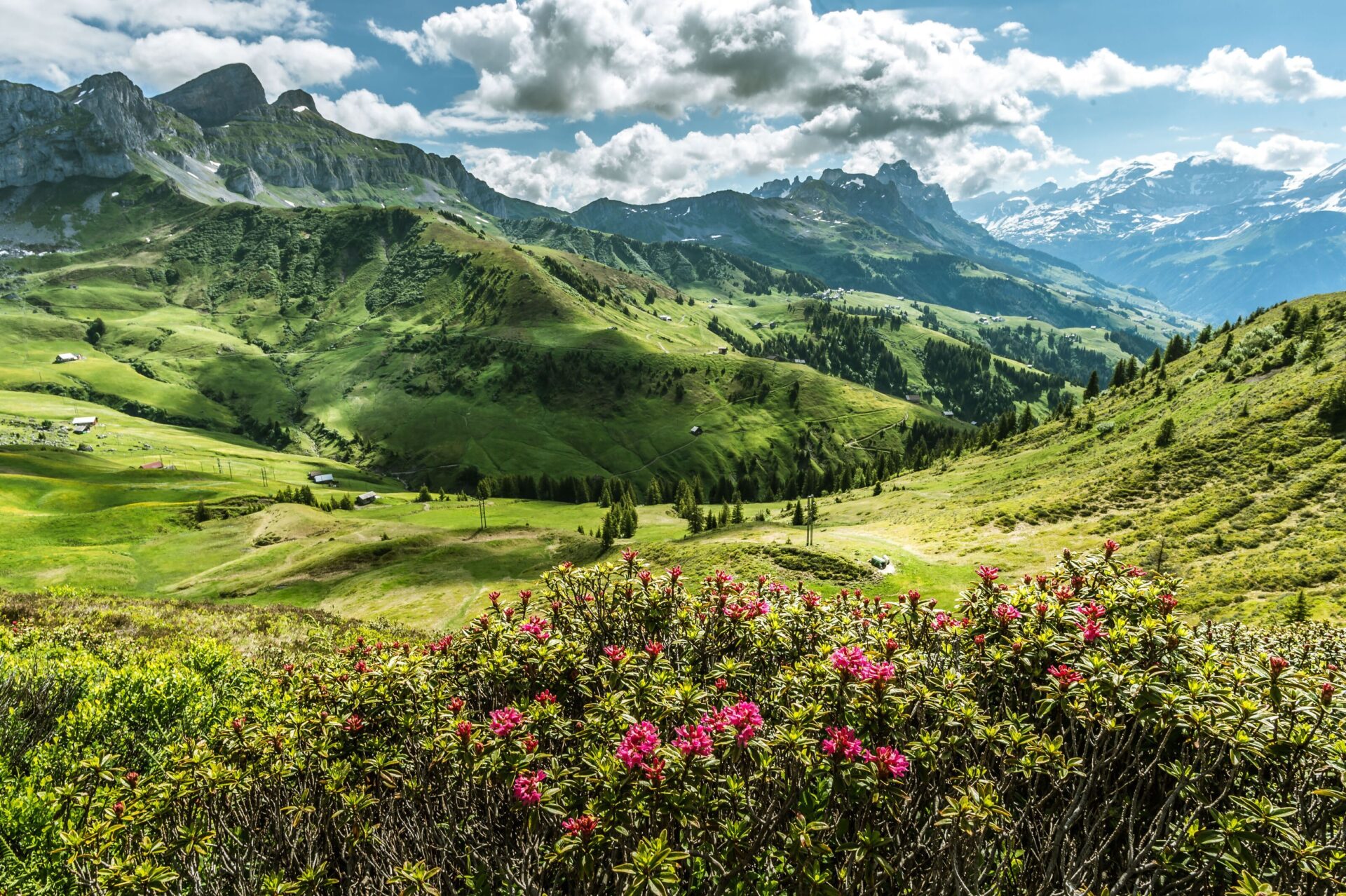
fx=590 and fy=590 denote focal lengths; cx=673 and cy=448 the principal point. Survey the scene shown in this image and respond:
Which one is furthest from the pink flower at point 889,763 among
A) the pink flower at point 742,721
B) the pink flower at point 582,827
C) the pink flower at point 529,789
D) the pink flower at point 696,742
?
the pink flower at point 529,789

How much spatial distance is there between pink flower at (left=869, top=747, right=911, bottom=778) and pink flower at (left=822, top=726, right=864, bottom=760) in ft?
0.77

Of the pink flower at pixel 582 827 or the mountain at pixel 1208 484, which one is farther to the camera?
the mountain at pixel 1208 484

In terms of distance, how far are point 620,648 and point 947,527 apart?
236ft

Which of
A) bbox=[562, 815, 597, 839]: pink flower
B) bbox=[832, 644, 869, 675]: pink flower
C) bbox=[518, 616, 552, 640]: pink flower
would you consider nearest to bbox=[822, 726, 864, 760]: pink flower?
bbox=[832, 644, 869, 675]: pink flower

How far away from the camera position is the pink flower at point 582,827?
21.5 ft

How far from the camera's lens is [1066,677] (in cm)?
761

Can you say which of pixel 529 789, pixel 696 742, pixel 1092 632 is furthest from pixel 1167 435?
pixel 529 789

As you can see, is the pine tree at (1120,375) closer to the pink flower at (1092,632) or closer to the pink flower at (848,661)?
the pink flower at (1092,632)

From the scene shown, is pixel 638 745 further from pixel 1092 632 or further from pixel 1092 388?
pixel 1092 388

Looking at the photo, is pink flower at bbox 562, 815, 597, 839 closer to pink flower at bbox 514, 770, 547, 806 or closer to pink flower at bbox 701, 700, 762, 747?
pink flower at bbox 514, 770, 547, 806

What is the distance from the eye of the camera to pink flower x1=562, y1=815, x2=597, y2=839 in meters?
6.55

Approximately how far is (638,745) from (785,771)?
2144 mm

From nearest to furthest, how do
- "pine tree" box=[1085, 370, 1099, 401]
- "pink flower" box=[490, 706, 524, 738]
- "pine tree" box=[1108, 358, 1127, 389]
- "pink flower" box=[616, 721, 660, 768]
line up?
1. "pink flower" box=[616, 721, 660, 768]
2. "pink flower" box=[490, 706, 524, 738]
3. "pine tree" box=[1108, 358, 1127, 389]
4. "pine tree" box=[1085, 370, 1099, 401]

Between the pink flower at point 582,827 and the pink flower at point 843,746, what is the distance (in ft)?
9.14
